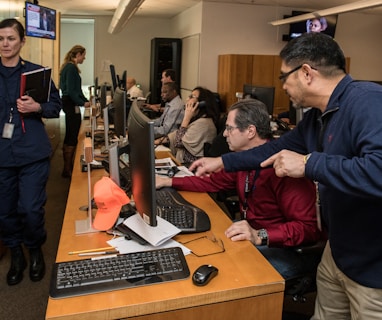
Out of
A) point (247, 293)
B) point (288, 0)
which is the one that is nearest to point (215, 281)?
point (247, 293)

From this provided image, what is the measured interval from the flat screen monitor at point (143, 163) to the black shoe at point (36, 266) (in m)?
1.58

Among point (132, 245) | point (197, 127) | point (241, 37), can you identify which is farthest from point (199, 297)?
point (241, 37)

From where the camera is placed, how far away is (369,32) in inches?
312

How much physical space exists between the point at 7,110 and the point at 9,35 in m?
0.44

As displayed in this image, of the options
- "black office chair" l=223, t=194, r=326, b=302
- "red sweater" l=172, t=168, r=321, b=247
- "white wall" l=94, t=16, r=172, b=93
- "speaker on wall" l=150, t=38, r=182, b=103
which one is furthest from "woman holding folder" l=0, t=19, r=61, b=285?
"white wall" l=94, t=16, r=172, b=93

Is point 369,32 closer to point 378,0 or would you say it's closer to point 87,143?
point 378,0

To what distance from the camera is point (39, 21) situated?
5.31 m

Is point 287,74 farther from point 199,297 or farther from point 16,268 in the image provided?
point 16,268

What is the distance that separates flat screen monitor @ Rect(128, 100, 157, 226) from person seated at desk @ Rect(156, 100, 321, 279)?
43 centimetres

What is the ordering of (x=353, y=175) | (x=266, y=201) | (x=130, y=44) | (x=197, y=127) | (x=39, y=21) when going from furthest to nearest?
(x=130, y=44) → (x=39, y=21) → (x=197, y=127) → (x=266, y=201) → (x=353, y=175)

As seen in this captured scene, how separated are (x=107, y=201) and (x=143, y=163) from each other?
0.35 metres

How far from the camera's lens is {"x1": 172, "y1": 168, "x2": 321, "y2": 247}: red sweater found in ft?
5.44

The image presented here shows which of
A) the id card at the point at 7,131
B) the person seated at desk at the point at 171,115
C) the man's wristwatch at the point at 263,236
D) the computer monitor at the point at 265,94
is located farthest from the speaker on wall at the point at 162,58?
the man's wristwatch at the point at 263,236

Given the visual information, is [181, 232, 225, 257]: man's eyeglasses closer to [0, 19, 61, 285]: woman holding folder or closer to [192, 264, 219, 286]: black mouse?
[192, 264, 219, 286]: black mouse
